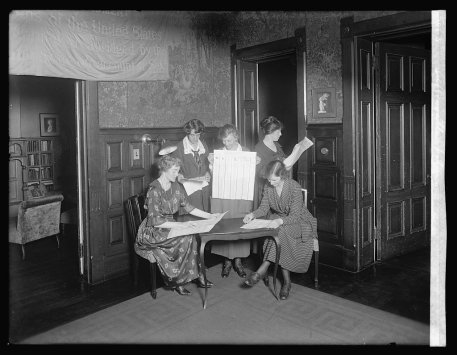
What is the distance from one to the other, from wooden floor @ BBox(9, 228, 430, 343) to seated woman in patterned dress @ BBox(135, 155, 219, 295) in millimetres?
484

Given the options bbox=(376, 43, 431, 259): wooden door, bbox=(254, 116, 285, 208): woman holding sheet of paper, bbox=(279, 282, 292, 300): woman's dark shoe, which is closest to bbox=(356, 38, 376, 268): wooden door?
bbox=(376, 43, 431, 259): wooden door

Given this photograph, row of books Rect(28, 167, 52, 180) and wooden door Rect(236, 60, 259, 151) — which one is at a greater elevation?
wooden door Rect(236, 60, 259, 151)

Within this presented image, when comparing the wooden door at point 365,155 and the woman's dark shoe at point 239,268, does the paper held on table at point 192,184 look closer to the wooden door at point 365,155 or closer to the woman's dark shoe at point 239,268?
the woman's dark shoe at point 239,268

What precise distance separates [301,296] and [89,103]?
2861 mm

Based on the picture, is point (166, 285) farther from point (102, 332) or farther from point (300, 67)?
point (300, 67)

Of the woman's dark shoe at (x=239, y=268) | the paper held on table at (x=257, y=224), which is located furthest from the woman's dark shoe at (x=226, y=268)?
the paper held on table at (x=257, y=224)

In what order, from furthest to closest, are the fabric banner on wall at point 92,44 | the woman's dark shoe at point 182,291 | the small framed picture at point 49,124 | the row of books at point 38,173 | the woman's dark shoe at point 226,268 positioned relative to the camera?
the small framed picture at point 49,124 < the row of books at point 38,173 < the woman's dark shoe at point 226,268 < the woman's dark shoe at point 182,291 < the fabric banner on wall at point 92,44

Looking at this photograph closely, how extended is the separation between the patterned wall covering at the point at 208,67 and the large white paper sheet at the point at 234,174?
1.25 metres

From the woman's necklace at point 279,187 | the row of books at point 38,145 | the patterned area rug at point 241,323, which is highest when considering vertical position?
the row of books at point 38,145

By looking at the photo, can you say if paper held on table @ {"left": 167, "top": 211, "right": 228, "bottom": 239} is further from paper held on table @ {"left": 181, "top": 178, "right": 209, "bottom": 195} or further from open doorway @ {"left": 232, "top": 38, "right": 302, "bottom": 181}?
open doorway @ {"left": 232, "top": 38, "right": 302, "bottom": 181}

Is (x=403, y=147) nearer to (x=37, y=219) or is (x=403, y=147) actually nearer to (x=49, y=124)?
(x=37, y=219)

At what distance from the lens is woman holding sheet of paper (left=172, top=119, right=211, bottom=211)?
4613 millimetres

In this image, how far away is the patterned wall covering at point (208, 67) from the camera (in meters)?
4.85

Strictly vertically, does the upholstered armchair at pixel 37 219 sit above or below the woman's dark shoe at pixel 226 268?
above
